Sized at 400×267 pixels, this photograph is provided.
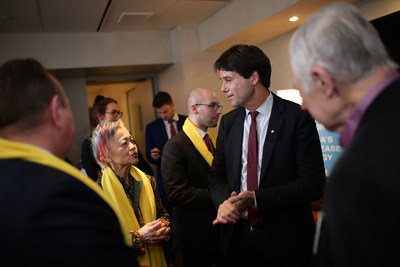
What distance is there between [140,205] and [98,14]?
3173mm

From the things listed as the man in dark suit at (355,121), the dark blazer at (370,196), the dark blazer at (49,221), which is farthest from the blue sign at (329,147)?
the dark blazer at (49,221)

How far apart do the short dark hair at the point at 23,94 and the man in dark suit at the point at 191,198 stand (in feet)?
4.85

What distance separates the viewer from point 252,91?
1927mm

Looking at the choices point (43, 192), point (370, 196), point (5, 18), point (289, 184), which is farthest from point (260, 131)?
point (5, 18)

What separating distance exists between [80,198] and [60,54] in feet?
14.8

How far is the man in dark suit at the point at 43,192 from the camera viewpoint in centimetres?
79

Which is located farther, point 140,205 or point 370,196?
point 140,205

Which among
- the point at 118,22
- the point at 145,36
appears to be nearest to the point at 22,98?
the point at 118,22

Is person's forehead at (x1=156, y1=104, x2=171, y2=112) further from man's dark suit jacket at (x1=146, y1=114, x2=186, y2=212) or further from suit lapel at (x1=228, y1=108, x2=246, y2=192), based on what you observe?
suit lapel at (x1=228, y1=108, x2=246, y2=192)

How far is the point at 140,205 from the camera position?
6.43 ft

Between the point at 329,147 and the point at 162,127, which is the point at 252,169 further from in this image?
the point at 162,127

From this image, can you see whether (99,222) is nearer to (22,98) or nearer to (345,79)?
(22,98)

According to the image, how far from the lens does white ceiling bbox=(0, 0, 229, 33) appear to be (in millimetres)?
3848

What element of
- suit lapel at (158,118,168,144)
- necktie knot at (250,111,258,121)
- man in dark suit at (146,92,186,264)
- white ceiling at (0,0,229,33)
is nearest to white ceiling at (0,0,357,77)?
white ceiling at (0,0,229,33)
